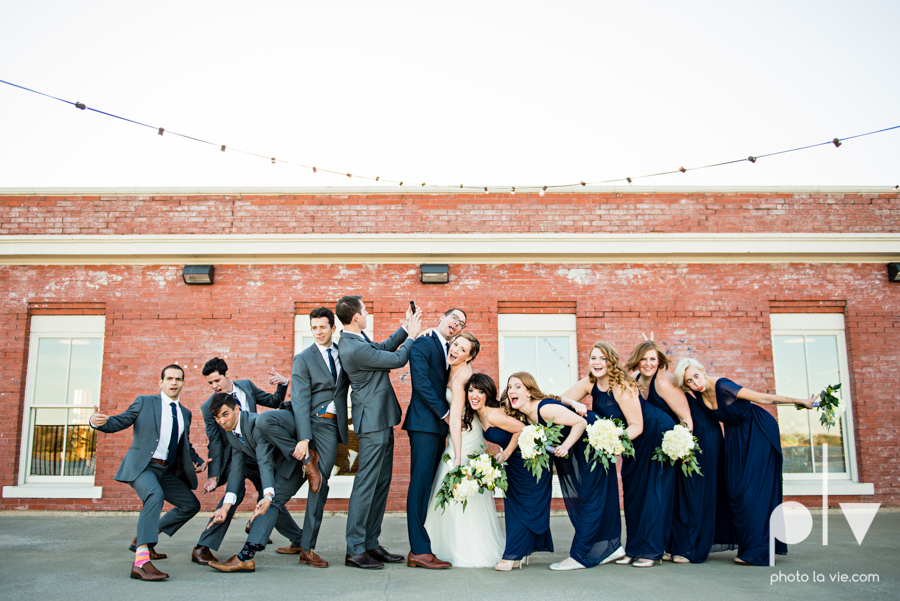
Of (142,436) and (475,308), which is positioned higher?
(475,308)

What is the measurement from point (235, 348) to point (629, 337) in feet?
17.3

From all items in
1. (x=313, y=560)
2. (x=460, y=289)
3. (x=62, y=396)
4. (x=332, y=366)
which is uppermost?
(x=460, y=289)

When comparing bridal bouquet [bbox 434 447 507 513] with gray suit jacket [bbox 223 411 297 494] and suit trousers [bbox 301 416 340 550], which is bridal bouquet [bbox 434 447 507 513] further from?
gray suit jacket [bbox 223 411 297 494]

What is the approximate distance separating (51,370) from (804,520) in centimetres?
977

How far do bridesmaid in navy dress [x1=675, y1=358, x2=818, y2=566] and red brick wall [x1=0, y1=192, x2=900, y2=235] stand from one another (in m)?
3.63

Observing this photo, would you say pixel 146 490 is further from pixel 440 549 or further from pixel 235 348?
pixel 235 348

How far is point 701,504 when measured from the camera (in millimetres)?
5207

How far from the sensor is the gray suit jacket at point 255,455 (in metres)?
5.00

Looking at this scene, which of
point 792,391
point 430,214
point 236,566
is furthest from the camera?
point 430,214

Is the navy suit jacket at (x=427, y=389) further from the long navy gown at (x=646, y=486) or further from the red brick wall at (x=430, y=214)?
the red brick wall at (x=430, y=214)

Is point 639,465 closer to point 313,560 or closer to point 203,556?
point 313,560

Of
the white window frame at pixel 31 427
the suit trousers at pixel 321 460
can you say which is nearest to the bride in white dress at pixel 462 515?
the suit trousers at pixel 321 460

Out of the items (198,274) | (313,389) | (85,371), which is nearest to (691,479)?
(313,389)

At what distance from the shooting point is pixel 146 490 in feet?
16.2
